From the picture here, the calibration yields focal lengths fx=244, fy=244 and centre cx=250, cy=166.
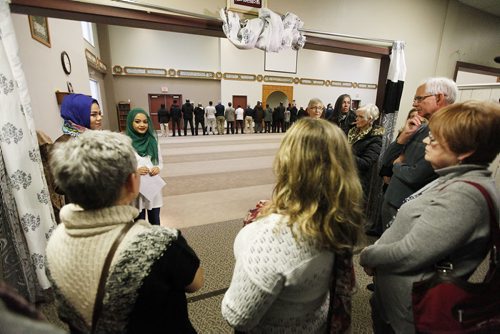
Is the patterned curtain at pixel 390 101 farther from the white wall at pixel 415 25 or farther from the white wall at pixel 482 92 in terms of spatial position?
the white wall at pixel 482 92

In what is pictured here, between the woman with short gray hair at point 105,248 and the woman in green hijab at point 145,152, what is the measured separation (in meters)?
1.50

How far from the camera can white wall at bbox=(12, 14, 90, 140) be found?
3285 mm

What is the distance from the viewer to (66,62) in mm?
4941

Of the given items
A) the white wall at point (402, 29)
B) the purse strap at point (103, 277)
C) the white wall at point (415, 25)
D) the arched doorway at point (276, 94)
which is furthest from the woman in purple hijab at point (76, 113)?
the arched doorway at point (276, 94)

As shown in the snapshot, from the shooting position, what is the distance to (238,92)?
1390cm

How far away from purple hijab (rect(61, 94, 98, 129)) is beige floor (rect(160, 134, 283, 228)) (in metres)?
1.56

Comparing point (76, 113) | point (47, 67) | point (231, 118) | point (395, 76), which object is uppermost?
point (47, 67)

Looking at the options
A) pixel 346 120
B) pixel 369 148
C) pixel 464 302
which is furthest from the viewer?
pixel 346 120

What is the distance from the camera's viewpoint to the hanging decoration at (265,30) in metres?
2.33

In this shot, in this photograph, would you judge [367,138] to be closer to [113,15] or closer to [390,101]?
[390,101]

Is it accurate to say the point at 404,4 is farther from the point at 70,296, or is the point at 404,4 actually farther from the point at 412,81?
the point at 70,296

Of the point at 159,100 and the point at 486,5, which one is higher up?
the point at 486,5

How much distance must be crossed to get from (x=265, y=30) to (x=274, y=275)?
7.99ft

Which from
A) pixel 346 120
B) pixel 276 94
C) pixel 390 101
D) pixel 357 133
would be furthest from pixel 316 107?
pixel 276 94
